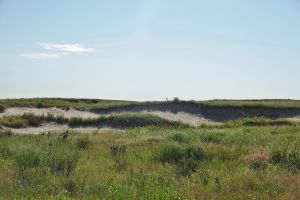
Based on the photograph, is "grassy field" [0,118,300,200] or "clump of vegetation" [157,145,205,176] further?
"clump of vegetation" [157,145,205,176]

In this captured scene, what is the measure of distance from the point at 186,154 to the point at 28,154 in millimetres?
4825

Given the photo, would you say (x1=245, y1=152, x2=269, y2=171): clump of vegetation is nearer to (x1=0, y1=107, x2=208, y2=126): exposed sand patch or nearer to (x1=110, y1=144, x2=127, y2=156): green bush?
(x1=110, y1=144, x2=127, y2=156): green bush

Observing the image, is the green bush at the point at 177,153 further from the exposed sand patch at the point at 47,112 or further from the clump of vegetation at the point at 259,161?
the exposed sand patch at the point at 47,112

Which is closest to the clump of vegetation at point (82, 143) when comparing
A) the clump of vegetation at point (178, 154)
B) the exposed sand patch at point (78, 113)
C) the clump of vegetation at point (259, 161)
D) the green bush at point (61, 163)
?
the clump of vegetation at point (178, 154)

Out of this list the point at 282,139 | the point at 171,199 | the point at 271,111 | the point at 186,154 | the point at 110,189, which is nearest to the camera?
the point at 171,199

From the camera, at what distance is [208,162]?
14727 millimetres

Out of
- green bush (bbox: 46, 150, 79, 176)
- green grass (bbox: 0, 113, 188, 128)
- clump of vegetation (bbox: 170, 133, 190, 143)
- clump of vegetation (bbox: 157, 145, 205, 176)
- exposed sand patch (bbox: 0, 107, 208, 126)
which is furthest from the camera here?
exposed sand patch (bbox: 0, 107, 208, 126)

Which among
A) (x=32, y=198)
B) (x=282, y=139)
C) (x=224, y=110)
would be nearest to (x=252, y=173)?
(x=32, y=198)

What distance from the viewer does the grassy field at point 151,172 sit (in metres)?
10.1

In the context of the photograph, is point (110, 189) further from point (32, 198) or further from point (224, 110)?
point (224, 110)

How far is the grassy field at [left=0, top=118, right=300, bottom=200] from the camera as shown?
1007cm

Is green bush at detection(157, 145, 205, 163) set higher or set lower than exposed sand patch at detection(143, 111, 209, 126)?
lower

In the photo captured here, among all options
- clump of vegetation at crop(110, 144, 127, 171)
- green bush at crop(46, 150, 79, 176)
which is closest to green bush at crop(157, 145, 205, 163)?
clump of vegetation at crop(110, 144, 127, 171)

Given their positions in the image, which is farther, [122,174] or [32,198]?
[122,174]
